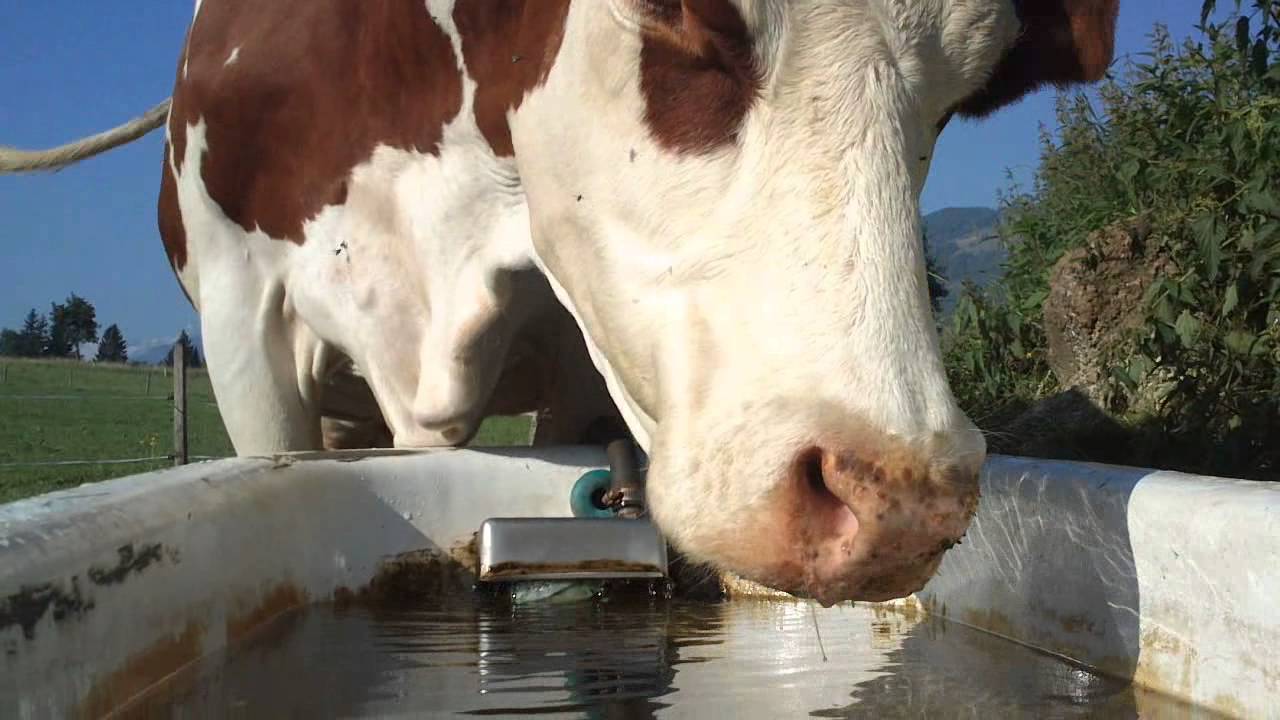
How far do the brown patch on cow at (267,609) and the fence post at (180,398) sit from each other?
7.68m

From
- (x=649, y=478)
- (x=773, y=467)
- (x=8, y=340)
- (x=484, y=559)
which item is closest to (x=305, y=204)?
→ (x=484, y=559)

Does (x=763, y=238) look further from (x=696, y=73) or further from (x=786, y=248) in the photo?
(x=696, y=73)

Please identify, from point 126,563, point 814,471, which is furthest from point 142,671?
point 814,471

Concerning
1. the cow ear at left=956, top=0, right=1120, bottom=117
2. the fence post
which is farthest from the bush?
the fence post

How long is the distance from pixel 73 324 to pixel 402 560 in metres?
70.1

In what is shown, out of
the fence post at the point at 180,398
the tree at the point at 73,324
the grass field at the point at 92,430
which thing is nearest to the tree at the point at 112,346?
the tree at the point at 73,324

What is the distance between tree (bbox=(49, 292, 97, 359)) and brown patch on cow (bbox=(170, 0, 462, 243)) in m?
66.9

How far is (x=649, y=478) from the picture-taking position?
1.72m

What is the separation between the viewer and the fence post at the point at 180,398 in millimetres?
9562

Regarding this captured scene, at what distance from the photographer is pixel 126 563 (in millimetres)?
1497

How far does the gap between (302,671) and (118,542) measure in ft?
1.37

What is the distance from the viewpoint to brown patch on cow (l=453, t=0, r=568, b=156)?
220 centimetres

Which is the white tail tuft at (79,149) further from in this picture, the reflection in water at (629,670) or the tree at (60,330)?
the tree at (60,330)

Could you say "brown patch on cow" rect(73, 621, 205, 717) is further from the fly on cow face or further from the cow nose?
the cow nose
